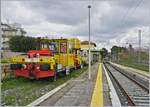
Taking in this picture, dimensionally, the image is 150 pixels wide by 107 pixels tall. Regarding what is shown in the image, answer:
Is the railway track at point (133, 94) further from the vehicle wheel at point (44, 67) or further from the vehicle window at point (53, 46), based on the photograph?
the vehicle window at point (53, 46)

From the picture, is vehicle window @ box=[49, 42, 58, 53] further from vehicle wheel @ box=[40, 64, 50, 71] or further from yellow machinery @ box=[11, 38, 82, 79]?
vehicle wheel @ box=[40, 64, 50, 71]

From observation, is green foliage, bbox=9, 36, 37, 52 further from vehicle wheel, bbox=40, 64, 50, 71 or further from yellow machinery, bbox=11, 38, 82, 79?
vehicle wheel, bbox=40, 64, 50, 71

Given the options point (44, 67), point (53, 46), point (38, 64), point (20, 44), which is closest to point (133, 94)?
point (44, 67)

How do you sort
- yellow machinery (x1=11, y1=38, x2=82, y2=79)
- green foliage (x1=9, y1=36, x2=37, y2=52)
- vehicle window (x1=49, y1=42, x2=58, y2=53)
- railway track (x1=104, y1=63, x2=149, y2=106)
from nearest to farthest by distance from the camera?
railway track (x1=104, y1=63, x2=149, y2=106) → yellow machinery (x1=11, y1=38, x2=82, y2=79) → vehicle window (x1=49, y1=42, x2=58, y2=53) → green foliage (x1=9, y1=36, x2=37, y2=52)

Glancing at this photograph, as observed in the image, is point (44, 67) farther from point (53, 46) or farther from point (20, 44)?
point (20, 44)

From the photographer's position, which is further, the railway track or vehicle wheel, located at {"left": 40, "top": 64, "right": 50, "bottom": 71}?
vehicle wheel, located at {"left": 40, "top": 64, "right": 50, "bottom": 71}

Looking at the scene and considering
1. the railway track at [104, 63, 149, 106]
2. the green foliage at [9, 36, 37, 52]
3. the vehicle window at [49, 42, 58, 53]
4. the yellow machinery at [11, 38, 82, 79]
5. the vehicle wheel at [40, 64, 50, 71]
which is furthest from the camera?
the green foliage at [9, 36, 37, 52]

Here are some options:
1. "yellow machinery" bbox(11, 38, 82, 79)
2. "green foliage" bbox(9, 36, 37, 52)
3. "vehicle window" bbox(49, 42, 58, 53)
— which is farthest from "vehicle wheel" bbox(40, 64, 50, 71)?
"green foliage" bbox(9, 36, 37, 52)

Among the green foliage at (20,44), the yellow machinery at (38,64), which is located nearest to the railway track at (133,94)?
the yellow machinery at (38,64)

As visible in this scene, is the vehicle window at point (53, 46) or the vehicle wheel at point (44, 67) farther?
the vehicle window at point (53, 46)

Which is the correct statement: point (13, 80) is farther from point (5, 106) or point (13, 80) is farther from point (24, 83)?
point (5, 106)

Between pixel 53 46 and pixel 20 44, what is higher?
pixel 20 44

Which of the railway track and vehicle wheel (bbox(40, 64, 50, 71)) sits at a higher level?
vehicle wheel (bbox(40, 64, 50, 71))

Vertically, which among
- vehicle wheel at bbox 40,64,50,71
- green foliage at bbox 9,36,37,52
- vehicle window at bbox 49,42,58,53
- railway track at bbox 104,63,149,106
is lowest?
railway track at bbox 104,63,149,106
